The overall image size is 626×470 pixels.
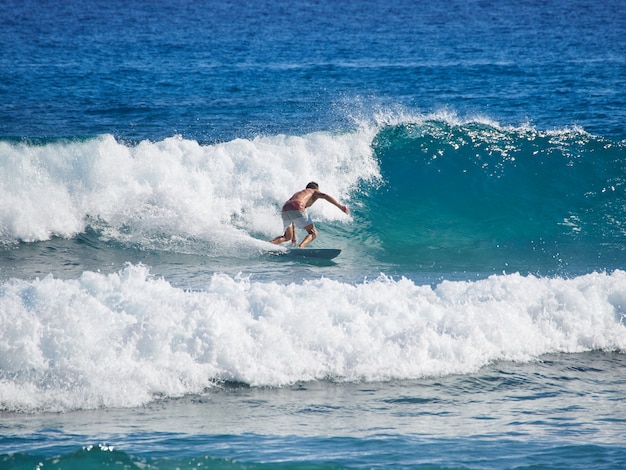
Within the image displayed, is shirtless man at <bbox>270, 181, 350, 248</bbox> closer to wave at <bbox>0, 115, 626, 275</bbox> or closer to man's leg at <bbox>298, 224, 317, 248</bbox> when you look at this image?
man's leg at <bbox>298, 224, 317, 248</bbox>

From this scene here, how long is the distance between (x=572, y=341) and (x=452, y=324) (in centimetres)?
151

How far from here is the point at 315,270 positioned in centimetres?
1206

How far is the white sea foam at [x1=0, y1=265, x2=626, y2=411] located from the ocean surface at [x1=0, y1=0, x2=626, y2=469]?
27 mm

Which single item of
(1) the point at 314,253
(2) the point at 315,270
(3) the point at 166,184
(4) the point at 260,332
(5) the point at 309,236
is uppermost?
(3) the point at 166,184

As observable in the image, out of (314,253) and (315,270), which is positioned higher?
(314,253)

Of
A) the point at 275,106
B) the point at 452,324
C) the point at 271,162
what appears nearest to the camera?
the point at 452,324

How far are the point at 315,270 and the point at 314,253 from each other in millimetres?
578

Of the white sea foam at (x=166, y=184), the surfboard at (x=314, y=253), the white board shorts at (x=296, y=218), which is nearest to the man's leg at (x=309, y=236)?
the white board shorts at (x=296, y=218)

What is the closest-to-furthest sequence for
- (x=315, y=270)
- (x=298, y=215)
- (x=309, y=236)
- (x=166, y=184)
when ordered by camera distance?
(x=315, y=270), (x=298, y=215), (x=309, y=236), (x=166, y=184)

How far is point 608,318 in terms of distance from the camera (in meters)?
9.59

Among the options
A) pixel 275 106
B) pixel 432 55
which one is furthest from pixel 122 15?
pixel 275 106

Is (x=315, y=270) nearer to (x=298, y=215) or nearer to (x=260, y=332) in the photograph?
(x=298, y=215)

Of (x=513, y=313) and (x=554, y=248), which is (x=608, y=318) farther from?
(x=554, y=248)

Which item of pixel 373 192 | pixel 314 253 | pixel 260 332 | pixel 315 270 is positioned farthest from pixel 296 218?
pixel 260 332
